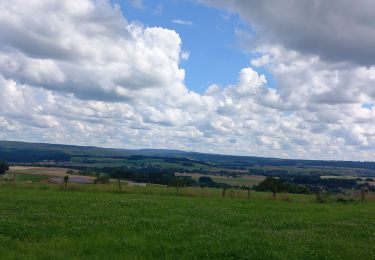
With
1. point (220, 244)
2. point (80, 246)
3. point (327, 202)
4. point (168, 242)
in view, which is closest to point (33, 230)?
point (80, 246)

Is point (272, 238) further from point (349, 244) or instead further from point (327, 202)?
point (327, 202)

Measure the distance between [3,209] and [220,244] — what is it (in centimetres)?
1407

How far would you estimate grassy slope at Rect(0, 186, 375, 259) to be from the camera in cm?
1542

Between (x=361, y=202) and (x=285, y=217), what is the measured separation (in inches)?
943

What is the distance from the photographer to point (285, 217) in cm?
2709

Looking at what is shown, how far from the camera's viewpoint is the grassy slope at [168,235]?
50.6 feet

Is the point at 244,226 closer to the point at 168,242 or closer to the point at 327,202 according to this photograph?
the point at 168,242

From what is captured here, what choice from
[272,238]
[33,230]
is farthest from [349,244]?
[33,230]

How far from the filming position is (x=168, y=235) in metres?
18.2

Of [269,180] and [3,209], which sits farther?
[269,180]

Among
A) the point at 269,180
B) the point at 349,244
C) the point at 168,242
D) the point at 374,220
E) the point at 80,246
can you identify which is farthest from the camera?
the point at 269,180

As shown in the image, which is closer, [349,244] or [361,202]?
[349,244]

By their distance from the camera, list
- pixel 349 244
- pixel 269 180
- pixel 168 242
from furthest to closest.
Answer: pixel 269 180 < pixel 349 244 < pixel 168 242

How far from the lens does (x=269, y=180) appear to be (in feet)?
260
